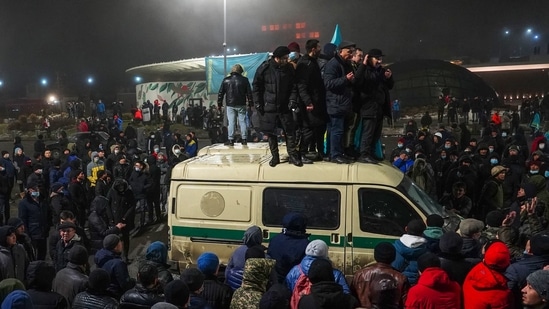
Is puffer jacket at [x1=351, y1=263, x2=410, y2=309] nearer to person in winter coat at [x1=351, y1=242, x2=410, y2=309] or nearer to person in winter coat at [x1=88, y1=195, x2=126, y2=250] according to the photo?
person in winter coat at [x1=351, y1=242, x2=410, y2=309]

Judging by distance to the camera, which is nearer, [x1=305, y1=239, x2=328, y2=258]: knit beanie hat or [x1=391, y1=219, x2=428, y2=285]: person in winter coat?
[x1=305, y1=239, x2=328, y2=258]: knit beanie hat

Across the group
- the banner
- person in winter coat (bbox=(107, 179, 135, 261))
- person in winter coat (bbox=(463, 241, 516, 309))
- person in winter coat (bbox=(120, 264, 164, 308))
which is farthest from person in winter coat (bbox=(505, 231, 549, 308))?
the banner

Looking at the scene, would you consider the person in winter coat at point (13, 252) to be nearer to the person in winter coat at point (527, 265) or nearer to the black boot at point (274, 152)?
the black boot at point (274, 152)

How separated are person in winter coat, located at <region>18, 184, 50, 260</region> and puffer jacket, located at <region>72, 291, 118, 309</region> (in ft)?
15.4

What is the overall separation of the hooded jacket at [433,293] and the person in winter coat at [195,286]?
5.98 feet

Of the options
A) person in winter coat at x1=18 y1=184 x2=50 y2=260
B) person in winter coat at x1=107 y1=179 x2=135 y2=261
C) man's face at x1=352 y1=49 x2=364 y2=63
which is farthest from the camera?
person in winter coat at x1=107 y1=179 x2=135 y2=261

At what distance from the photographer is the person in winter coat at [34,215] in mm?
8617

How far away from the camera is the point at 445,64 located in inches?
1725

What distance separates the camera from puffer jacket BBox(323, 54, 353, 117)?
289 inches

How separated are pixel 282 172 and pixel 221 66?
20.1 meters

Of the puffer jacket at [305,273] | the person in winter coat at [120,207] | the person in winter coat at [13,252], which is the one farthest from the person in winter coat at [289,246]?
the person in winter coat at [120,207]

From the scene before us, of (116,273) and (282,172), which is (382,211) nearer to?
(282,172)

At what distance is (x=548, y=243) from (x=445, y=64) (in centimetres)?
4181

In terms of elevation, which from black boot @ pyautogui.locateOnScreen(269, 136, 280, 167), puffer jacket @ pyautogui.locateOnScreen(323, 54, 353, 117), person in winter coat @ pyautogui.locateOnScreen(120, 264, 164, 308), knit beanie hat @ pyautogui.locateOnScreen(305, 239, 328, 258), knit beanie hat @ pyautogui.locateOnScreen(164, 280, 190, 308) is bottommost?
person in winter coat @ pyautogui.locateOnScreen(120, 264, 164, 308)
